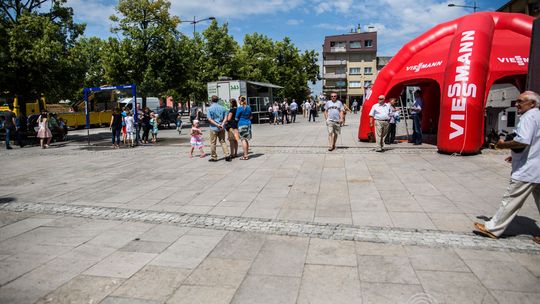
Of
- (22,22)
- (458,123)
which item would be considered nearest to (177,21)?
(22,22)

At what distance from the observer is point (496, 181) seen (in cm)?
749

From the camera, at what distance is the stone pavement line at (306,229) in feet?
14.4

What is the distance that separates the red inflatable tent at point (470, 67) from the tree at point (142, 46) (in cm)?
1779

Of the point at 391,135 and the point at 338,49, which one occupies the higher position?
the point at 338,49

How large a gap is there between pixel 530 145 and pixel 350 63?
78839 millimetres

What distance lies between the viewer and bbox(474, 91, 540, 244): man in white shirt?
13.5ft

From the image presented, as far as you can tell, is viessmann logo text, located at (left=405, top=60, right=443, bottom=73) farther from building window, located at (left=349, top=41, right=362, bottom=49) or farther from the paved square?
building window, located at (left=349, top=41, right=362, bottom=49)

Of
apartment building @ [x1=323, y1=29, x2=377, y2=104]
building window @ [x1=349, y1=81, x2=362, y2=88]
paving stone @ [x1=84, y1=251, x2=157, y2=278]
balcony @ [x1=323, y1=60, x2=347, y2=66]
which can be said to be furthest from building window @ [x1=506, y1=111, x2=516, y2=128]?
balcony @ [x1=323, y1=60, x2=347, y2=66]

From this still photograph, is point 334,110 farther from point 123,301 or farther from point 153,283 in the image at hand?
point 123,301

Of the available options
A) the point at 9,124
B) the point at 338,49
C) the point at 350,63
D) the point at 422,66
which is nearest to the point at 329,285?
the point at 422,66

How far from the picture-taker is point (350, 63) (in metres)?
79.4

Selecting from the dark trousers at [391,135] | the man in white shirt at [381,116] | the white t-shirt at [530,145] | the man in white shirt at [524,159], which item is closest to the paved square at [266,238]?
the man in white shirt at [524,159]

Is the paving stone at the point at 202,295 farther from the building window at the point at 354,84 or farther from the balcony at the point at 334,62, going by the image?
the balcony at the point at 334,62

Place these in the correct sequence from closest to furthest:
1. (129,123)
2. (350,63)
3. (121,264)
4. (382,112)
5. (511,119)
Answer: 1. (121,264)
2. (382,112)
3. (511,119)
4. (129,123)
5. (350,63)
